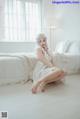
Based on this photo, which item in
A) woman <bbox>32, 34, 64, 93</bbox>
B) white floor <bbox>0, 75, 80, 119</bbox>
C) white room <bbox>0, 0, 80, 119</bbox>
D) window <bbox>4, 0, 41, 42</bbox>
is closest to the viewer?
white floor <bbox>0, 75, 80, 119</bbox>

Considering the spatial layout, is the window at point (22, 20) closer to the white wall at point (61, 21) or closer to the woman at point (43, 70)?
the white wall at point (61, 21)

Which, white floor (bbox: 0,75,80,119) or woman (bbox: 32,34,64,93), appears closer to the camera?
white floor (bbox: 0,75,80,119)

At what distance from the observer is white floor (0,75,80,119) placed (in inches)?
74.0

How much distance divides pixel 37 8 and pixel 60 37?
3.88ft

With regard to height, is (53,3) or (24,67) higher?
(53,3)

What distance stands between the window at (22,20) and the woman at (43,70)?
2.44 m

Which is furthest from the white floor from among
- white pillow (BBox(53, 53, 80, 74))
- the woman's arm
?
white pillow (BBox(53, 53, 80, 74))

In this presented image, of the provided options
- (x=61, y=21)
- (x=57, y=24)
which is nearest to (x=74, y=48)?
(x=61, y=21)

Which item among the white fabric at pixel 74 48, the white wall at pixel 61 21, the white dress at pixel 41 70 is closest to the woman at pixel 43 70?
the white dress at pixel 41 70

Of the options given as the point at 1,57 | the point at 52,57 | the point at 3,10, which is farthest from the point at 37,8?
the point at 1,57

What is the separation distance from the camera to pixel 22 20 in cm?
575

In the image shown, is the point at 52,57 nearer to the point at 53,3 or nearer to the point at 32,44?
the point at 32,44

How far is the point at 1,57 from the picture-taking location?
3.26 m

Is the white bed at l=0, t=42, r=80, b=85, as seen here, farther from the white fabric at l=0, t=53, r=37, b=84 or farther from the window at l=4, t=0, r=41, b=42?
the window at l=4, t=0, r=41, b=42
